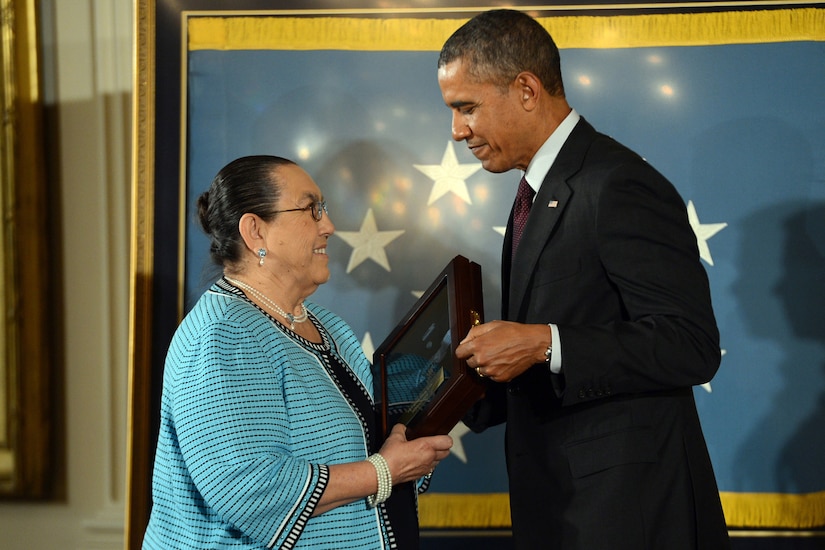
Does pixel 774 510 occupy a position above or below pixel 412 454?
below

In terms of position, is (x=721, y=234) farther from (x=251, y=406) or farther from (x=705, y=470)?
(x=251, y=406)

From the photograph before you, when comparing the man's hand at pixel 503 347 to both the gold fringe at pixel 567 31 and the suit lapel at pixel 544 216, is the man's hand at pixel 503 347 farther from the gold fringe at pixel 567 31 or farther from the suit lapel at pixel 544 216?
the gold fringe at pixel 567 31

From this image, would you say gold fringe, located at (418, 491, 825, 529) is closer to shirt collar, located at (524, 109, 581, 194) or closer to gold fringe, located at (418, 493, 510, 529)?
gold fringe, located at (418, 493, 510, 529)

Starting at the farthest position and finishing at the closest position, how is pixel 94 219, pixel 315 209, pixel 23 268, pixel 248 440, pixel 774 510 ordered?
pixel 94 219
pixel 23 268
pixel 774 510
pixel 315 209
pixel 248 440

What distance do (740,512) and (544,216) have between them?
1.62m

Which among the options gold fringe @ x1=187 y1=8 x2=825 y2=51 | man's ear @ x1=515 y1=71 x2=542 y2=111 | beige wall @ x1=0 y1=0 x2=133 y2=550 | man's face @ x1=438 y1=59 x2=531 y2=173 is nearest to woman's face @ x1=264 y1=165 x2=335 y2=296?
man's face @ x1=438 y1=59 x2=531 y2=173

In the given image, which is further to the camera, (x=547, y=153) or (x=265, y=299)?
(x=547, y=153)

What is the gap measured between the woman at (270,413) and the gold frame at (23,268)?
146 centimetres

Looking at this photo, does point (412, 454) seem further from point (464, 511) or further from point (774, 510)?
point (774, 510)

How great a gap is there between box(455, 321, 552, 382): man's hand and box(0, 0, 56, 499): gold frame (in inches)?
82.4

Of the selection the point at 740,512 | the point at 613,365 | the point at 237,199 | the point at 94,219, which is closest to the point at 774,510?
the point at 740,512

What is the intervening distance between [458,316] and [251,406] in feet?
1.52

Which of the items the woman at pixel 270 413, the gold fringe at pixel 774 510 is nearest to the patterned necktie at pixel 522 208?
the woman at pixel 270 413

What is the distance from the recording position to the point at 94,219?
10.9ft
